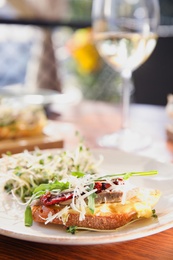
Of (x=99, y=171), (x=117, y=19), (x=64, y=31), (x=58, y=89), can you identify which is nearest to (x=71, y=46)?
(x=64, y=31)

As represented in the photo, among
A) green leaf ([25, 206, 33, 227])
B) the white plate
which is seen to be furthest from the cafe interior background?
green leaf ([25, 206, 33, 227])

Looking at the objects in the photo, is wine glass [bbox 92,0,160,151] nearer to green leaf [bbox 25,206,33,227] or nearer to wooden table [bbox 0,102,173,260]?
wooden table [bbox 0,102,173,260]

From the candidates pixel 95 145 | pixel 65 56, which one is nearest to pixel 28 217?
pixel 95 145

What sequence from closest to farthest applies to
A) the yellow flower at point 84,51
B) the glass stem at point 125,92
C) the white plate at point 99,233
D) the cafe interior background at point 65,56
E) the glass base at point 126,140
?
1. the white plate at point 99,233
2. the glass base at point 126,140
3. the glass stem at point 125,92
4. the cafe interior background at point 65,56
5. the yellow flower at point 84,51

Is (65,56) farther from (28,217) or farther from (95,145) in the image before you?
(28,217)

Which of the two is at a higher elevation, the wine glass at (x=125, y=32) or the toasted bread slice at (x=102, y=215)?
the wine glass at (x=125, y=32)

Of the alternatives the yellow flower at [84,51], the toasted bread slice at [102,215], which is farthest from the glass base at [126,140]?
the yellow flower at [84,51]

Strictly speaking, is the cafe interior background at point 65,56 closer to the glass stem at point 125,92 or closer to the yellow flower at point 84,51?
the yellow flower at point 84,51

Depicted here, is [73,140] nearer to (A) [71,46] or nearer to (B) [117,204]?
(B) [117,204]
